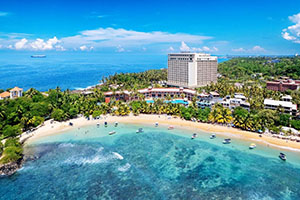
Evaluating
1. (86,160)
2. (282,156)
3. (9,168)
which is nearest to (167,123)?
(86,160)

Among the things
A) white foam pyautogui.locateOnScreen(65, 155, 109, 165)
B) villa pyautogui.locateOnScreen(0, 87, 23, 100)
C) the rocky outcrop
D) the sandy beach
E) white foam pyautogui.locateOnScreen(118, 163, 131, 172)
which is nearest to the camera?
the rocky outcrop

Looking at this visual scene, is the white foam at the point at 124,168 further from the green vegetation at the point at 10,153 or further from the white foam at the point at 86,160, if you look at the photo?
the green vegetation at the point at 10,153

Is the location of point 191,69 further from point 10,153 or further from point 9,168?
point 9,168

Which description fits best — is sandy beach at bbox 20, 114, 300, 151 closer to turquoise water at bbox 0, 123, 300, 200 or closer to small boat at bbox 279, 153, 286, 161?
turquoise water at bbox 0, 123, 300, 200

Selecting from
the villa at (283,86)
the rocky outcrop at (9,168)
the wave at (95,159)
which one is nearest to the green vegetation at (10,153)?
the rocky outcrop at (9,168)

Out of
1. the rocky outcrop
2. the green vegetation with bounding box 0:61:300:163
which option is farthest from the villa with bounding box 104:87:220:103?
the rocky outcrop
